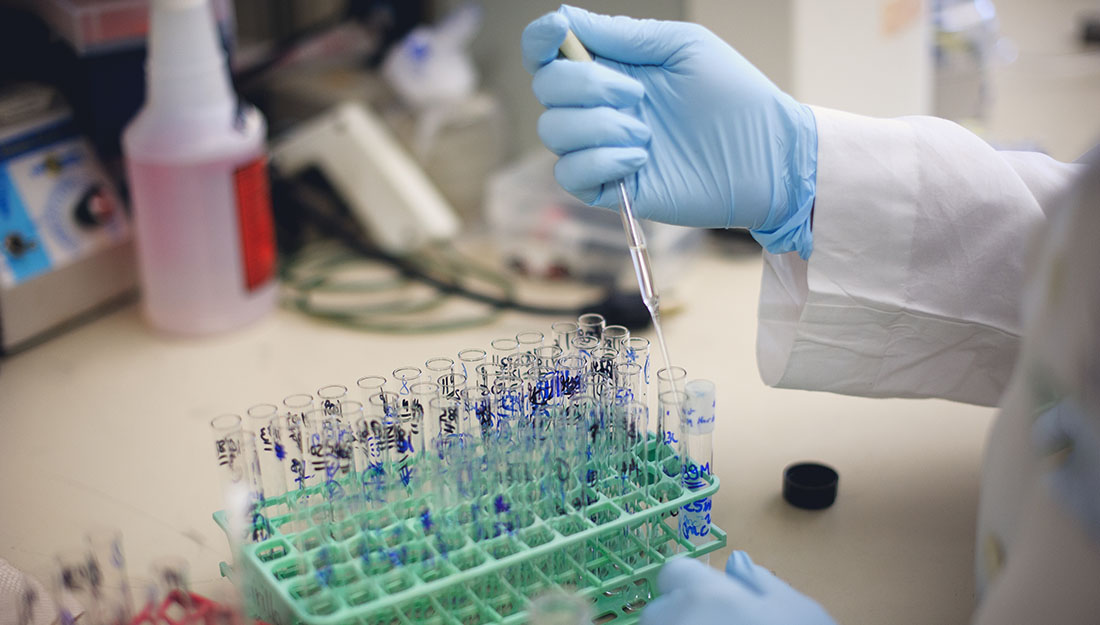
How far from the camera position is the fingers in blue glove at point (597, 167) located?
1.06 metres

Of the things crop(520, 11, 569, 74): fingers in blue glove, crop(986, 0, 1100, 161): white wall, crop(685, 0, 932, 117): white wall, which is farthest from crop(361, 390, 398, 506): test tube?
crop(986, 0, 1100, 161): white wall

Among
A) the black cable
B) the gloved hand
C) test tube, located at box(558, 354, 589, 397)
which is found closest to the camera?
the gloved hand

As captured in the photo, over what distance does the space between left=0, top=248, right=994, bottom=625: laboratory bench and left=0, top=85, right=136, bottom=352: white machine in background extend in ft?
0.18

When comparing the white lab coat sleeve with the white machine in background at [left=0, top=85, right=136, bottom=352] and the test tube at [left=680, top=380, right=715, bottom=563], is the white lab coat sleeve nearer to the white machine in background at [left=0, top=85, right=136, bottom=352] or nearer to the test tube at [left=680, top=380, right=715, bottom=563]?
the test tube at [left=680, top=380, right=715, bottom=563]

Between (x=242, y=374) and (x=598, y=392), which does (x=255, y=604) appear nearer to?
(x=598, y=392)

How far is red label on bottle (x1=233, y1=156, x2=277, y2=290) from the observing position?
4.83 feet

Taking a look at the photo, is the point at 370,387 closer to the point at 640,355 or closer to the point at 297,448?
the point at 297,448

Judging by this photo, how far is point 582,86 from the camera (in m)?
1.06

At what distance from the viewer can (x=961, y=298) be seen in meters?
1.07

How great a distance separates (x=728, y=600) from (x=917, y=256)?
0.52 m

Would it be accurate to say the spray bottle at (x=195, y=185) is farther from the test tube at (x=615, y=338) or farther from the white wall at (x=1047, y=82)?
the white wall at (x=1047, y=82)

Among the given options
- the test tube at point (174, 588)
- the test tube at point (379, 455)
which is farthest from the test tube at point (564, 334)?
the test tube at point (174, 588)

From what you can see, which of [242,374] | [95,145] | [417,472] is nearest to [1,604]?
[417,472]

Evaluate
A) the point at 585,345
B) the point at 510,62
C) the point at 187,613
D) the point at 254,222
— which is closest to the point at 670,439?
the point at 585,345
